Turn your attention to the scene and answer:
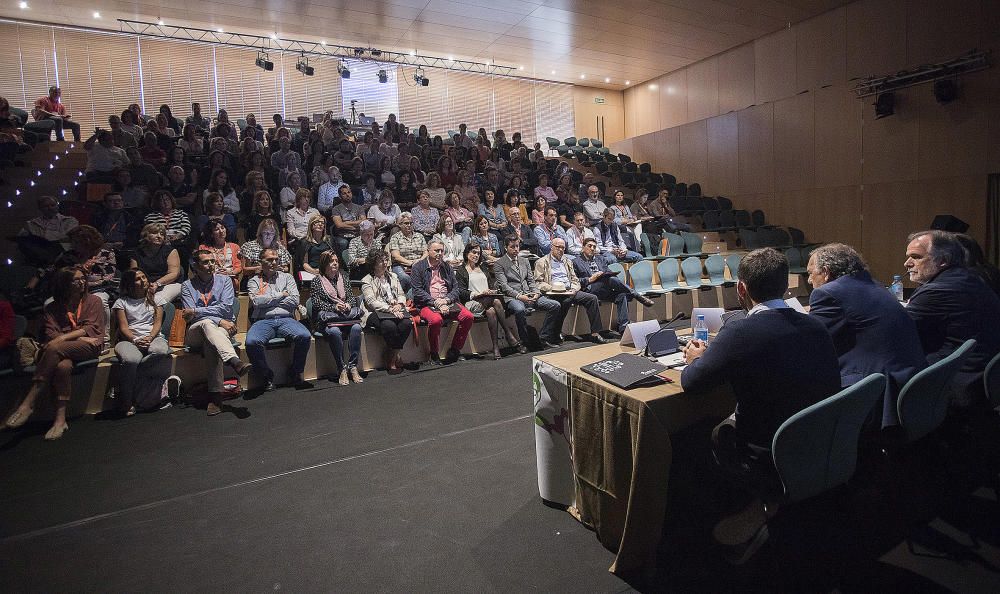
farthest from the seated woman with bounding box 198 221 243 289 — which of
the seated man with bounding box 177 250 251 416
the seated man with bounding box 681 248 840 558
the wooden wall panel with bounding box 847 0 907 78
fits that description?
the wooden wall panel with bounding box 847 0 907 78

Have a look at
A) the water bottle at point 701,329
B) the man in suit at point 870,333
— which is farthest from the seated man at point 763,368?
the water bottle at point 701,329

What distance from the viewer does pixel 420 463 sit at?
2.75m

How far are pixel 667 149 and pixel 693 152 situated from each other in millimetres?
867

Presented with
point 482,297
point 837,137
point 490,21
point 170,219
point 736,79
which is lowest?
point 482,297

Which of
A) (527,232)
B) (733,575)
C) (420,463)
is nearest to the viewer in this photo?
(733,575)

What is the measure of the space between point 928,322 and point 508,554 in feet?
6.71

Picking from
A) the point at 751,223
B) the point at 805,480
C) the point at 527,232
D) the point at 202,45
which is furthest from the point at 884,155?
the point at 202,45

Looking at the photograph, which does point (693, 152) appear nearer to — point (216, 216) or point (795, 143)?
point (795, 143)

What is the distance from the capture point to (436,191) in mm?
7332

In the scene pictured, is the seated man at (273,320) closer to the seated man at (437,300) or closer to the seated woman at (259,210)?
the seated man at (437,300)

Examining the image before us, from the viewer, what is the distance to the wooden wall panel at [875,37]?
25.8ft

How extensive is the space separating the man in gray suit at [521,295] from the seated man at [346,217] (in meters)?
1.84

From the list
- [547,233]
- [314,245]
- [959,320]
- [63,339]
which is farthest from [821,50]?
[63,339]

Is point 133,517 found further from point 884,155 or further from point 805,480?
point 884,155
